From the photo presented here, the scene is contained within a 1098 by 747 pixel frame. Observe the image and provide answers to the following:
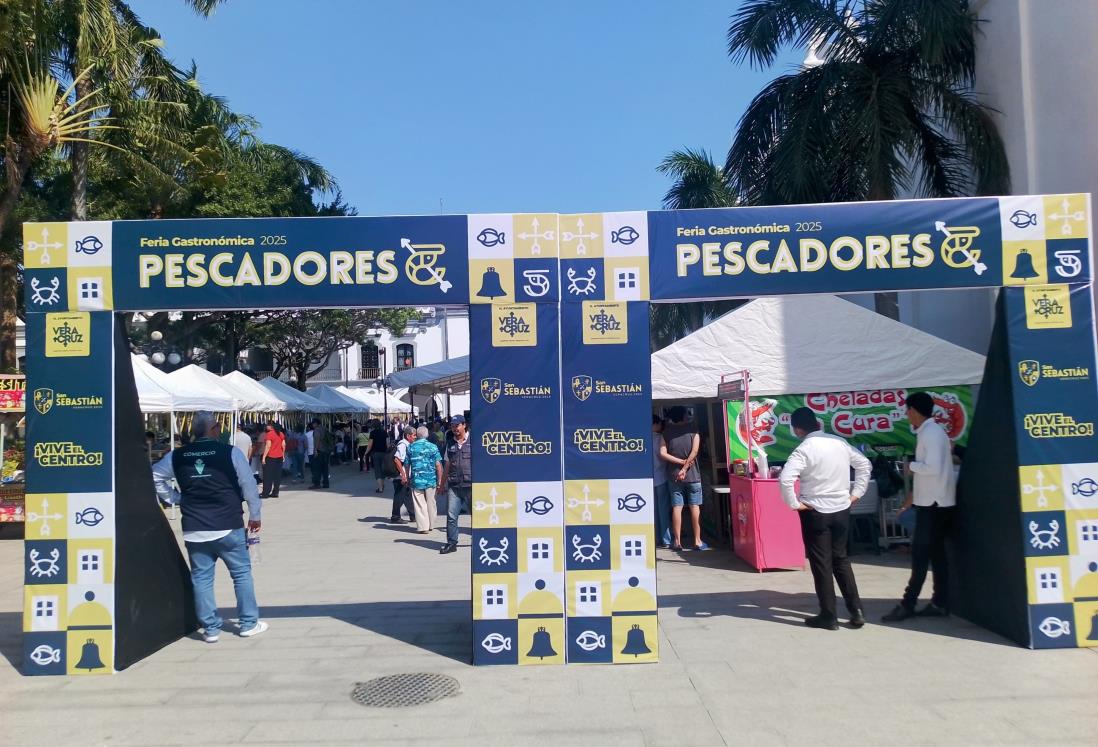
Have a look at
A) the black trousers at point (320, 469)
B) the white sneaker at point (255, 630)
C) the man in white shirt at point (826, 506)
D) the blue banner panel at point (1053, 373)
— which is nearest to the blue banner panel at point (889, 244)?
the blue banner panel at point (1053, 373)

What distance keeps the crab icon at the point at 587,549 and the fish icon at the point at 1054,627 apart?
3.21 m

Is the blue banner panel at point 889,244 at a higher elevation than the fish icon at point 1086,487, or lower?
higher

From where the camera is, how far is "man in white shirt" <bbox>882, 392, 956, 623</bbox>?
262 inches

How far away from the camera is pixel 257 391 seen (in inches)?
883

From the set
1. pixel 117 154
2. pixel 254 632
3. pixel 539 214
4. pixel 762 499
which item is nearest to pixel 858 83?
pixel 762 499

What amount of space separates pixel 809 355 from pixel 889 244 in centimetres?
446

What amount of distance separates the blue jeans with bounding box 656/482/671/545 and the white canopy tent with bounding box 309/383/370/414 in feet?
68.5

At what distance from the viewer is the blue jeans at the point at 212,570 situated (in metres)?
6.55

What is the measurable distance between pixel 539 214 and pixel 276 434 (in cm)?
1427

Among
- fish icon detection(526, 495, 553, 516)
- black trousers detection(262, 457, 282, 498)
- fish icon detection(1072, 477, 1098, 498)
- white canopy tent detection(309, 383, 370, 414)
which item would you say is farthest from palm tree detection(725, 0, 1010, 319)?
white canopy tent detection(309, 383, 370, 414)

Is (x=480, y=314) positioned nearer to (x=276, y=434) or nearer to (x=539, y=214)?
(x=539, y=214)

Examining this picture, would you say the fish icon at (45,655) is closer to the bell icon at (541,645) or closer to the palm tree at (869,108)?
the bell icon at (541,645)

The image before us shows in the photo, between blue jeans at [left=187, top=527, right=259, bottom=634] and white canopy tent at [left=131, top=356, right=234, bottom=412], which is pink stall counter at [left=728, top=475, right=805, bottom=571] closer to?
blue jeans at [left=187, top=527, right=259, bottom=634]

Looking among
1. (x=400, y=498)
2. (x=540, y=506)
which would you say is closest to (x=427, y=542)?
(x=400, y=498)
